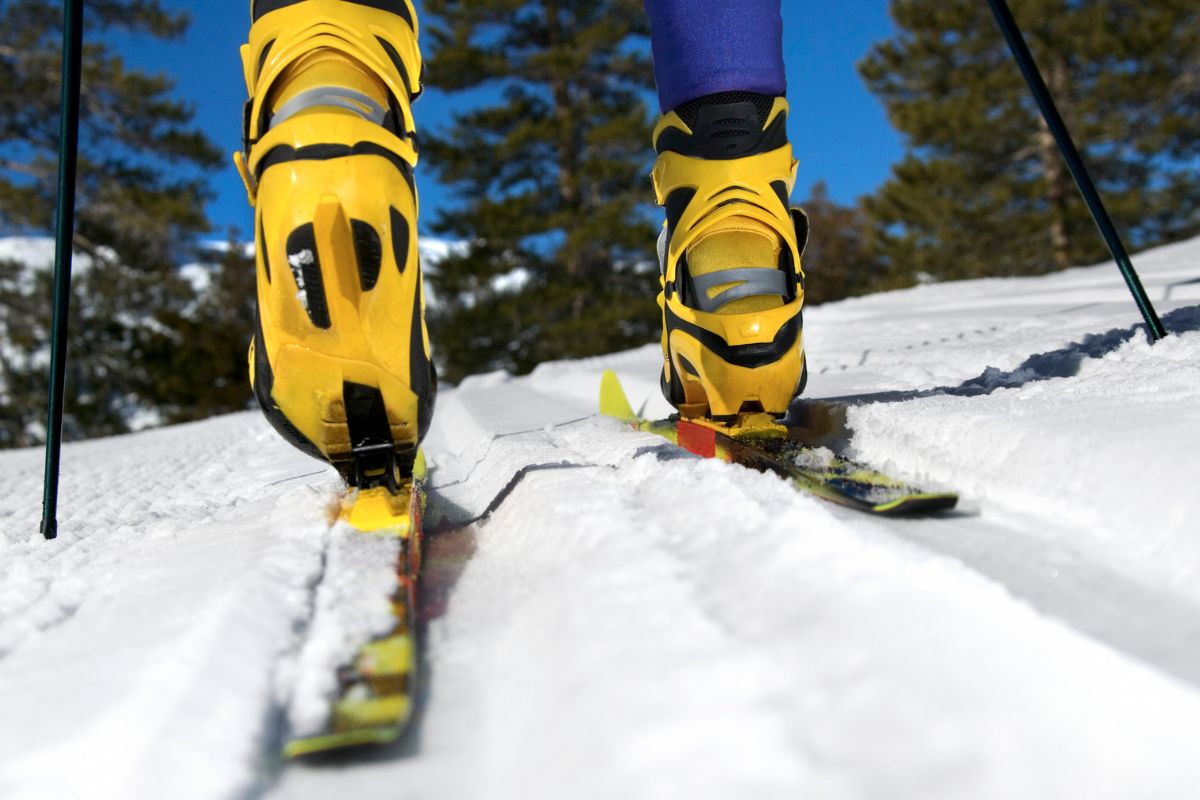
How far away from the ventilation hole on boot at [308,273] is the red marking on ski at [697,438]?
0.50 m

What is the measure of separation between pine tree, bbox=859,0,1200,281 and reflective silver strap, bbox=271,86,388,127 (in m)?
9.98

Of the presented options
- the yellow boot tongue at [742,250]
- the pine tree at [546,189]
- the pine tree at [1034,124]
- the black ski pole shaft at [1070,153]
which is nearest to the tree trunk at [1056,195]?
the pine tree at [1034,124]

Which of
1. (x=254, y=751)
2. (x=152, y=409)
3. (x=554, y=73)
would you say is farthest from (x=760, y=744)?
(x=152, y=409)

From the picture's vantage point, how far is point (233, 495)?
1.28 metres

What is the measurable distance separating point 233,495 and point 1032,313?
2.52 m

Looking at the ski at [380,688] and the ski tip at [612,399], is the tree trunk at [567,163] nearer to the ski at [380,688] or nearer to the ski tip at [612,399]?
the ski tip at [612,399]

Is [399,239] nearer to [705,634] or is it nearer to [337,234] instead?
[337,234]

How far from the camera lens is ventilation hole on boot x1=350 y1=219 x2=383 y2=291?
2.24ft

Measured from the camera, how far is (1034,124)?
32.1ft

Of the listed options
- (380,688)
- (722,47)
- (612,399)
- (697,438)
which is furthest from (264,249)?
(612,399)

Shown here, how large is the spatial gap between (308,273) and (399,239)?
0.09 metres

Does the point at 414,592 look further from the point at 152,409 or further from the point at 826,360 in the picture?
the point at 152,409

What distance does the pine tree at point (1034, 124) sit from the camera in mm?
9055

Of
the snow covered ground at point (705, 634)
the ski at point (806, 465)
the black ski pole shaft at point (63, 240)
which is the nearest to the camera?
the snow covered ground at point (705, 634)
